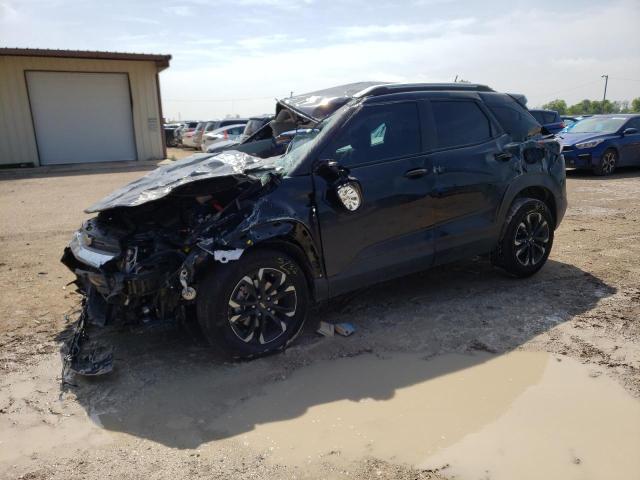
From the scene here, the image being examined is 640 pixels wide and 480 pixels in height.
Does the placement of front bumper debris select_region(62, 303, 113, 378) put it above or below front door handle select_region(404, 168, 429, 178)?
below

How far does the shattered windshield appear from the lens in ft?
12.9

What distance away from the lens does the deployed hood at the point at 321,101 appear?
4.48 m

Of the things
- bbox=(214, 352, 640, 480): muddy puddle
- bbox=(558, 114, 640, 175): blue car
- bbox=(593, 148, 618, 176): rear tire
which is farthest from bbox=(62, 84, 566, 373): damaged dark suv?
bbox=(593, 148, 618, 176): rear tire

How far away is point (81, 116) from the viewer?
1830 centimetres

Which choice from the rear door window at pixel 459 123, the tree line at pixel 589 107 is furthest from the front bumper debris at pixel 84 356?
the tree line at pixel 589 107

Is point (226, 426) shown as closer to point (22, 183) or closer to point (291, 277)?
point (291, 277)

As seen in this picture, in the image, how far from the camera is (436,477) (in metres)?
2.62

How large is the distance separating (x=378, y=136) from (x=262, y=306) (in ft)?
5.58

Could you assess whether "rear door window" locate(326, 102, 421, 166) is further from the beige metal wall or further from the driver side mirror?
the beige metal wall

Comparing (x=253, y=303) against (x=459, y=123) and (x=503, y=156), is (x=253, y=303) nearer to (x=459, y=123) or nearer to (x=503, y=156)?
(x=459, y=123)

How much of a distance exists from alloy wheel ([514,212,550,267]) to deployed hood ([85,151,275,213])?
2.64 meters

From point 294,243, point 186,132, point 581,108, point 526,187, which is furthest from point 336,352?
point 581,108

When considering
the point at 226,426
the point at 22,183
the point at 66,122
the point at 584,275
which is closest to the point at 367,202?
the point at 226,426

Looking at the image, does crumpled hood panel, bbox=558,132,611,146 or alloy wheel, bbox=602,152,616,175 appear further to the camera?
crumpled hood panel, bbox=558,132,611,146
